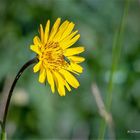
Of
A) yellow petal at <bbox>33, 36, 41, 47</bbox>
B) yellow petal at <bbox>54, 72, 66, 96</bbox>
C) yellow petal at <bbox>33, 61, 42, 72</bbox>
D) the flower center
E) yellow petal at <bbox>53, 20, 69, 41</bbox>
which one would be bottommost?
yellow petal at <bbox>54, 72, 66, 96</bbox>

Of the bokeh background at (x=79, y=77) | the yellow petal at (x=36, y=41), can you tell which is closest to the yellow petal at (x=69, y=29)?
the yellow petal at (x=36, y=41)

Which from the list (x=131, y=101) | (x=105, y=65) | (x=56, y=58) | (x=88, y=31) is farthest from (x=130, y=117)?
(x=56, y=58)

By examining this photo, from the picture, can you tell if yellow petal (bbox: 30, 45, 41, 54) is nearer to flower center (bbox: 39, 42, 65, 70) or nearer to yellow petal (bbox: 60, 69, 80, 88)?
flower center (bbox: 39, 42, 65, 70)

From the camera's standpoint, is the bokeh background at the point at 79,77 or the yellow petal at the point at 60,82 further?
the bokeh background at the point at 79,77

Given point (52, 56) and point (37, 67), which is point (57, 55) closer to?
Answer: point (52, 56)

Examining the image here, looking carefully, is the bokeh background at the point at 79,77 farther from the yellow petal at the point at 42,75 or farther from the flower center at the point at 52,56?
the yellow petal at the point at 42,75

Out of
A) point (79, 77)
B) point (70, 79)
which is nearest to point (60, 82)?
point (70, 79)

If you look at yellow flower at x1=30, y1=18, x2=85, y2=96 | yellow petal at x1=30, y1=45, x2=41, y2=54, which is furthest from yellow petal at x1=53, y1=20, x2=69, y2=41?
yellow petal at x1=30, y1=45, x2=41, y2=54
